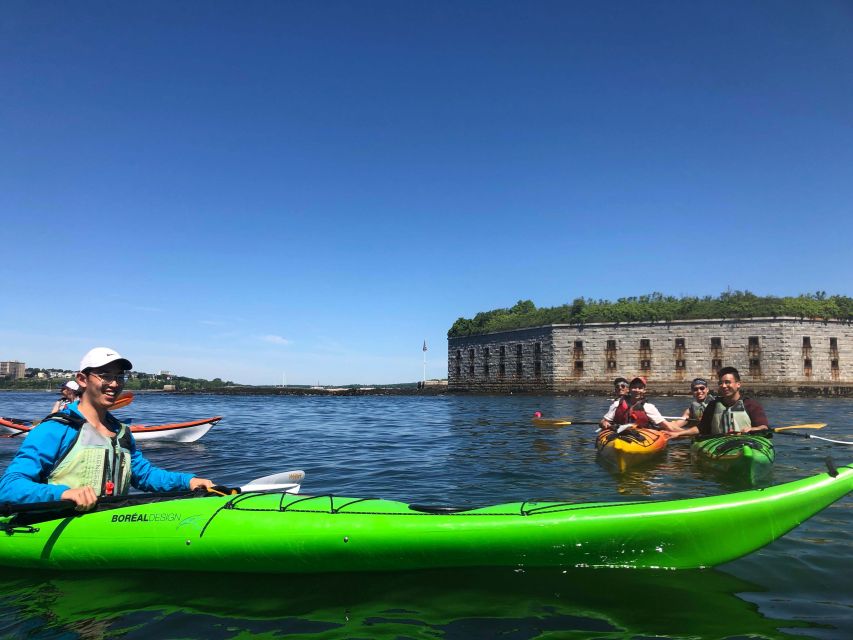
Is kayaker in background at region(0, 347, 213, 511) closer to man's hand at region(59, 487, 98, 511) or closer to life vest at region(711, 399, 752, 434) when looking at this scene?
man's hand at region(59, 487, 98, 511)

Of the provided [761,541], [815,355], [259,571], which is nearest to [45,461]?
[259,571]

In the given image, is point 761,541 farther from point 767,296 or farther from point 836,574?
point 767,296

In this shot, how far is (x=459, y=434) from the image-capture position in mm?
16188

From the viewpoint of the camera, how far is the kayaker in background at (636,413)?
10961 millimetres

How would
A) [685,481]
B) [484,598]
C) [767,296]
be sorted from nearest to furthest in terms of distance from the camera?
[484,598]
[685,481]
[767,296]

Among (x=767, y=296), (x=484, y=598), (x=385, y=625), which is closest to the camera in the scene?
(x=385, y=625)

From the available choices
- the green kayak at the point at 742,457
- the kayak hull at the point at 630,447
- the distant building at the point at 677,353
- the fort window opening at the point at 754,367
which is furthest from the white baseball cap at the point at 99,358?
the fort window opening at the point at 754,367

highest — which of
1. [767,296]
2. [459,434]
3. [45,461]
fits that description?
[767,296]

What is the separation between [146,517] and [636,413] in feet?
31.4

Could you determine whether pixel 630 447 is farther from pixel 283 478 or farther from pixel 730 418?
pixel 283 478

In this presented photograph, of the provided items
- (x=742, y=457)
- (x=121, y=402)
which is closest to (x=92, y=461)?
(x=121, y=402)

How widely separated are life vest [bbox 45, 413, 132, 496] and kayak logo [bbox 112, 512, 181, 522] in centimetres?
33

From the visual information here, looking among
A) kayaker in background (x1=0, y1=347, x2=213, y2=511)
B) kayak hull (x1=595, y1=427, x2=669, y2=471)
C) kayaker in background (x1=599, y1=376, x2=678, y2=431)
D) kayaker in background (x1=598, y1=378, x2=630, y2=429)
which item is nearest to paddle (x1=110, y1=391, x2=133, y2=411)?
kayaker in background (x1=0, y1=347, x2=213, y2=511)

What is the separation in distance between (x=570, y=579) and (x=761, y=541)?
58.9 inches
